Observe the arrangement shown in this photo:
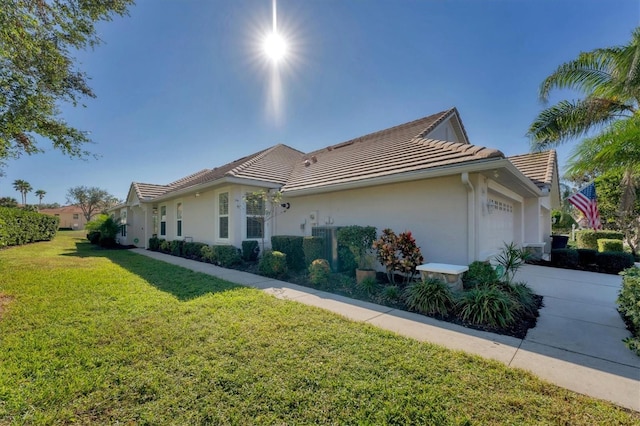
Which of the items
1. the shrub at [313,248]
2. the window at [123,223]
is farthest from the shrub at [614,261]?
the window at [123,223]

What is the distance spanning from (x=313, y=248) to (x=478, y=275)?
4592 mm

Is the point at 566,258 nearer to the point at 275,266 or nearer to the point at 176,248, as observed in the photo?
the point at 275,266

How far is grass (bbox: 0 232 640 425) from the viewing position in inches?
96.3

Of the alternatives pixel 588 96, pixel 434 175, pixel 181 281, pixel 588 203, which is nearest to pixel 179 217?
pixel 181 281

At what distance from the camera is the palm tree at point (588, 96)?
8000mm

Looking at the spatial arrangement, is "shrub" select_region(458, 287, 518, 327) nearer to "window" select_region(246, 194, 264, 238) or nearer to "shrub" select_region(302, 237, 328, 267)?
"shrub" select_region(302, 237, 328, 267)

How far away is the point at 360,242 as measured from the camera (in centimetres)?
785

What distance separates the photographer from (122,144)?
52.0ft

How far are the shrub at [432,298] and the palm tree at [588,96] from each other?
7.84 m

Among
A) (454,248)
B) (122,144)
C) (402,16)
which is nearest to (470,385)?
(454,248)

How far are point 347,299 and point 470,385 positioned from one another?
11.5 ft

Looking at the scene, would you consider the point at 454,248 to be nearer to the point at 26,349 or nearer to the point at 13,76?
the point at 26,349

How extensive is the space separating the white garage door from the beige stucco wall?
128 centimetres

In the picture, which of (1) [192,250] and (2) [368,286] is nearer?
(2) [368,286]
